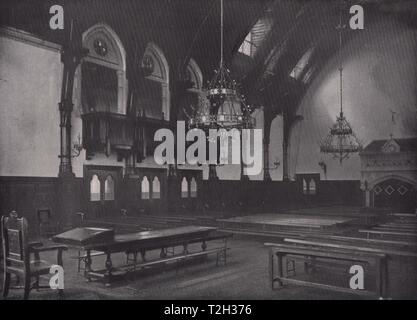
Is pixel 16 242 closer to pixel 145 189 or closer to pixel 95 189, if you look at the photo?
pixel 95 189

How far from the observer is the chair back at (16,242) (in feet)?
15.5

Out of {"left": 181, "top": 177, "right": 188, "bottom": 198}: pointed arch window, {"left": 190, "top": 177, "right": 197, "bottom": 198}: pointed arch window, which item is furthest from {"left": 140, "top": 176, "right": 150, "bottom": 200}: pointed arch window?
{"left": 190, "top": 177, "right": 197, "bottom": 198}: pointed arch window

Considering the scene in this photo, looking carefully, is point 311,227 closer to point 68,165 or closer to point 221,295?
point 221,295

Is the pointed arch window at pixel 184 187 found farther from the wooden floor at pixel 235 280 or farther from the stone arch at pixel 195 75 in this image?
the wooden floor at pixel 235 280

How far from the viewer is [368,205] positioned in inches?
679

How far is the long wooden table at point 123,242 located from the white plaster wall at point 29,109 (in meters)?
4.64

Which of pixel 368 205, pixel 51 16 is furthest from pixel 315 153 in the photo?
pixel 51 16

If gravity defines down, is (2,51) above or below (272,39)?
below

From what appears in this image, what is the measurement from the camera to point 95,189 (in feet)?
39.3

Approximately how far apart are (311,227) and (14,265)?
544 cm

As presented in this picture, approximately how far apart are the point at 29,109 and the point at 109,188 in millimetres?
3182

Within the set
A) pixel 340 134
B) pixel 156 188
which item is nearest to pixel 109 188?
pixel 156 188

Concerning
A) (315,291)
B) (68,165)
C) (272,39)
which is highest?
(272,39)

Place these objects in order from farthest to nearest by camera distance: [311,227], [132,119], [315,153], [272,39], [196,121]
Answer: [315,153] < [272,39] < [132,119] < [311,227] < [196,121]
